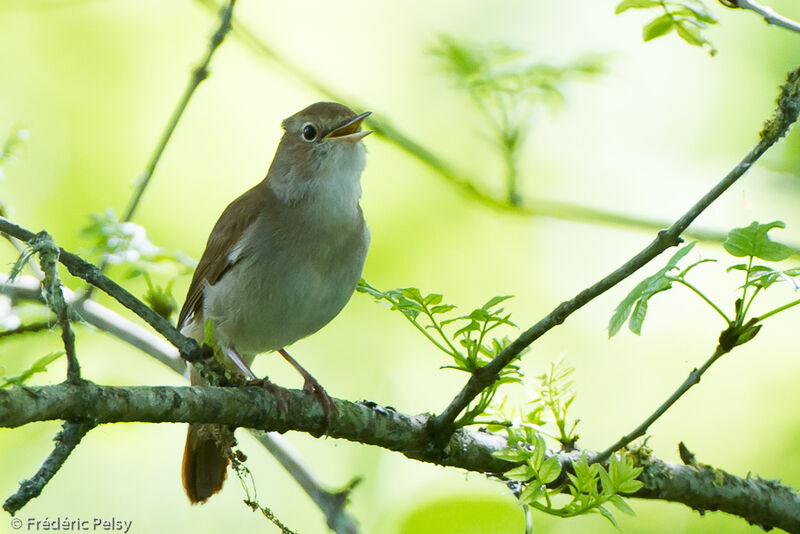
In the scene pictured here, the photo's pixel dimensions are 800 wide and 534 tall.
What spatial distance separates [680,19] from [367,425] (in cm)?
184

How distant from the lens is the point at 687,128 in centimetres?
754

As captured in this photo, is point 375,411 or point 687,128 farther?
point 687,128

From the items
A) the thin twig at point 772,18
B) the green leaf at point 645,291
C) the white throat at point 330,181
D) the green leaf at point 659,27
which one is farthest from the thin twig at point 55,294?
the white throat at point 330,181

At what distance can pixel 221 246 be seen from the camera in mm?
4719

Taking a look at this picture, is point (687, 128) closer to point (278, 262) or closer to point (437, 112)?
point (437, 112)

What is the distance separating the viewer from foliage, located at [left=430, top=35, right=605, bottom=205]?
4.52 metres

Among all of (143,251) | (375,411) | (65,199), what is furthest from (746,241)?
(65,199)

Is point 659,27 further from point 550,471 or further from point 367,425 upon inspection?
point 367,425

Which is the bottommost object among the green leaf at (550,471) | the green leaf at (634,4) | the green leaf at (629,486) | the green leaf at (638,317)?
the green leaf at (629,486)

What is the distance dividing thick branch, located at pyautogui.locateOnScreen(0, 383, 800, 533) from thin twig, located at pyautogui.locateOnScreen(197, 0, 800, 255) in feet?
4.16

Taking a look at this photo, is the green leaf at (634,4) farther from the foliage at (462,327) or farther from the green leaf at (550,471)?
the green leaf at (550,471)

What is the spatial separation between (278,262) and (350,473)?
284cm

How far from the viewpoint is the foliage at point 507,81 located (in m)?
4.52

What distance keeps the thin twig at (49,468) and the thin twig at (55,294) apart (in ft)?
0.42
